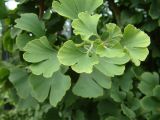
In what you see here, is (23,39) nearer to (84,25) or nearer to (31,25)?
(31,25)

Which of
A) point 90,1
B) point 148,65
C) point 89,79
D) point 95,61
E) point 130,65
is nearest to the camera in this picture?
point 95,61

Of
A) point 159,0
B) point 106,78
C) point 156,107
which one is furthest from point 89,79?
point 159,0

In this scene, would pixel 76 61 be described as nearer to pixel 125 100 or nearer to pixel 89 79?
pixel 89 79

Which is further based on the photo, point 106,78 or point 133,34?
point 106,78

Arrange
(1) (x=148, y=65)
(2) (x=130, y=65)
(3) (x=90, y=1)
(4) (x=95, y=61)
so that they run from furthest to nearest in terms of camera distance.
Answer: (1) (x=148, y=65)
(2) (x=130, y=65)
(3) (x=90, y=1)
(4) (x=95, y=61)

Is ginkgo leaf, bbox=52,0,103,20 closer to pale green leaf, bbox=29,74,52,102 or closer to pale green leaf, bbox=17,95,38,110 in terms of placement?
pale green leaf, bbox=29,74,52,102

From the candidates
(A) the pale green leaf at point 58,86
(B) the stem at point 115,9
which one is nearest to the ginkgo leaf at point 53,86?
(A) the pale green leaf at point 58,86

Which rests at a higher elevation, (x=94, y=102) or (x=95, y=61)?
(x=95, y=61)
